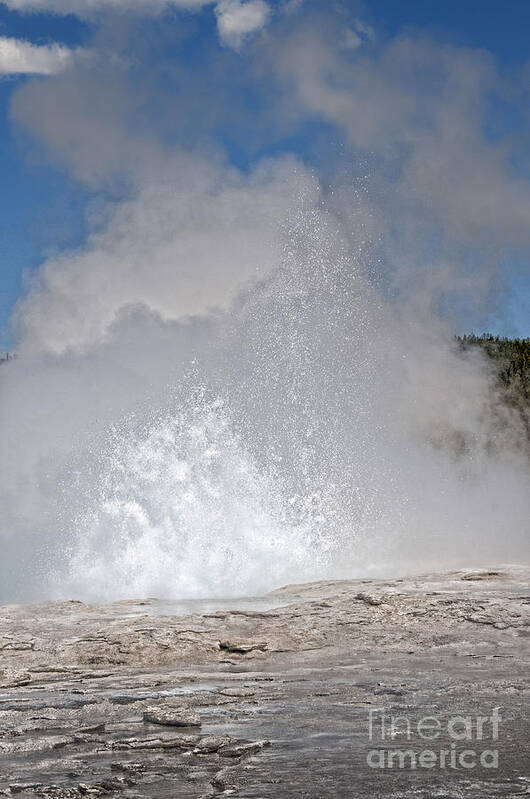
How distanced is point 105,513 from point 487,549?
7214 millimetres

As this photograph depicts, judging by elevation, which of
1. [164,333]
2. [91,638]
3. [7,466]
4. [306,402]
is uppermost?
[164,333]

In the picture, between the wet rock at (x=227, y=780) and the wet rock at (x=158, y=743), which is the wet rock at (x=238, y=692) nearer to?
the wet rock at (x=158, y=743)

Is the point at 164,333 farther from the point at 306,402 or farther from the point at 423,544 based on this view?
the point at 423,544

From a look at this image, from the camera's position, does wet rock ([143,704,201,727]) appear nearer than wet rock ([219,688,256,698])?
Yes

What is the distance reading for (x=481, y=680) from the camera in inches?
304

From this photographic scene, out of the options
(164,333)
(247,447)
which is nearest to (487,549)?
(247,447)

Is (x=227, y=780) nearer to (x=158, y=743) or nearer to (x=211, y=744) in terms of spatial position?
(x=211, y=744)
